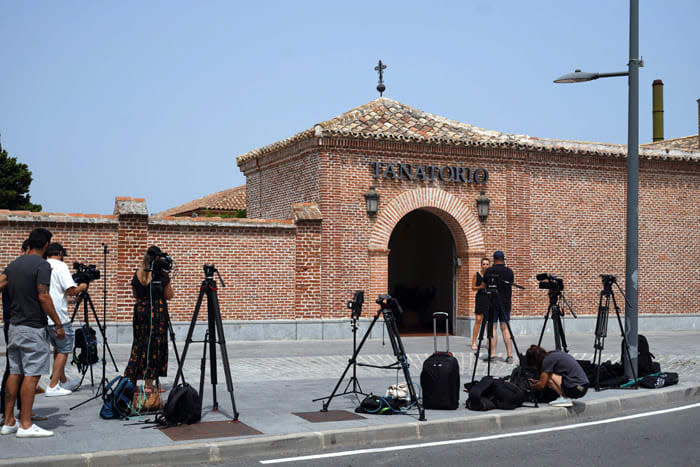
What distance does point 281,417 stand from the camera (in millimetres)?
8797

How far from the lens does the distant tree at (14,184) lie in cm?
4472

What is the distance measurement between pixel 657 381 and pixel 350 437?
5575mm

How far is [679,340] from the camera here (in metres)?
19.5

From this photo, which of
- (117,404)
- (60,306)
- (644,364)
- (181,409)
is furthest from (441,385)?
(60,306)

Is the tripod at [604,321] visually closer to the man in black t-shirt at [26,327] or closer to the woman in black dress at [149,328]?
the woman in black dress at [149,328]

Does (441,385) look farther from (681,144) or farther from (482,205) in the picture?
(681,144)

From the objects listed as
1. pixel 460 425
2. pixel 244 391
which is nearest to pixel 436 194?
pixel 244 391

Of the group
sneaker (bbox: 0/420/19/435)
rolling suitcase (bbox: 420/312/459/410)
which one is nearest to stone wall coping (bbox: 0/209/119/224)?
sneaker (bbox: 0/420/19/435)

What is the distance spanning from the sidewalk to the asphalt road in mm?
263

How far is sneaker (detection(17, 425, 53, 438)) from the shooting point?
750cm

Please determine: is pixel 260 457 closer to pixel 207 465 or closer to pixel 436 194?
pixel 207 465

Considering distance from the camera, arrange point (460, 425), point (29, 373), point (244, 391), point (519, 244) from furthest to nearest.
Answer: point (519, 244)
point (244, 391)
point (460, 425)
point (29, 373)

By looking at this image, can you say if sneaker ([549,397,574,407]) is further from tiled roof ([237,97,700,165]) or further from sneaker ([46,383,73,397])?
tiled roof ([237,97,700,165])

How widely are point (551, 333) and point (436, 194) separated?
506 cm
